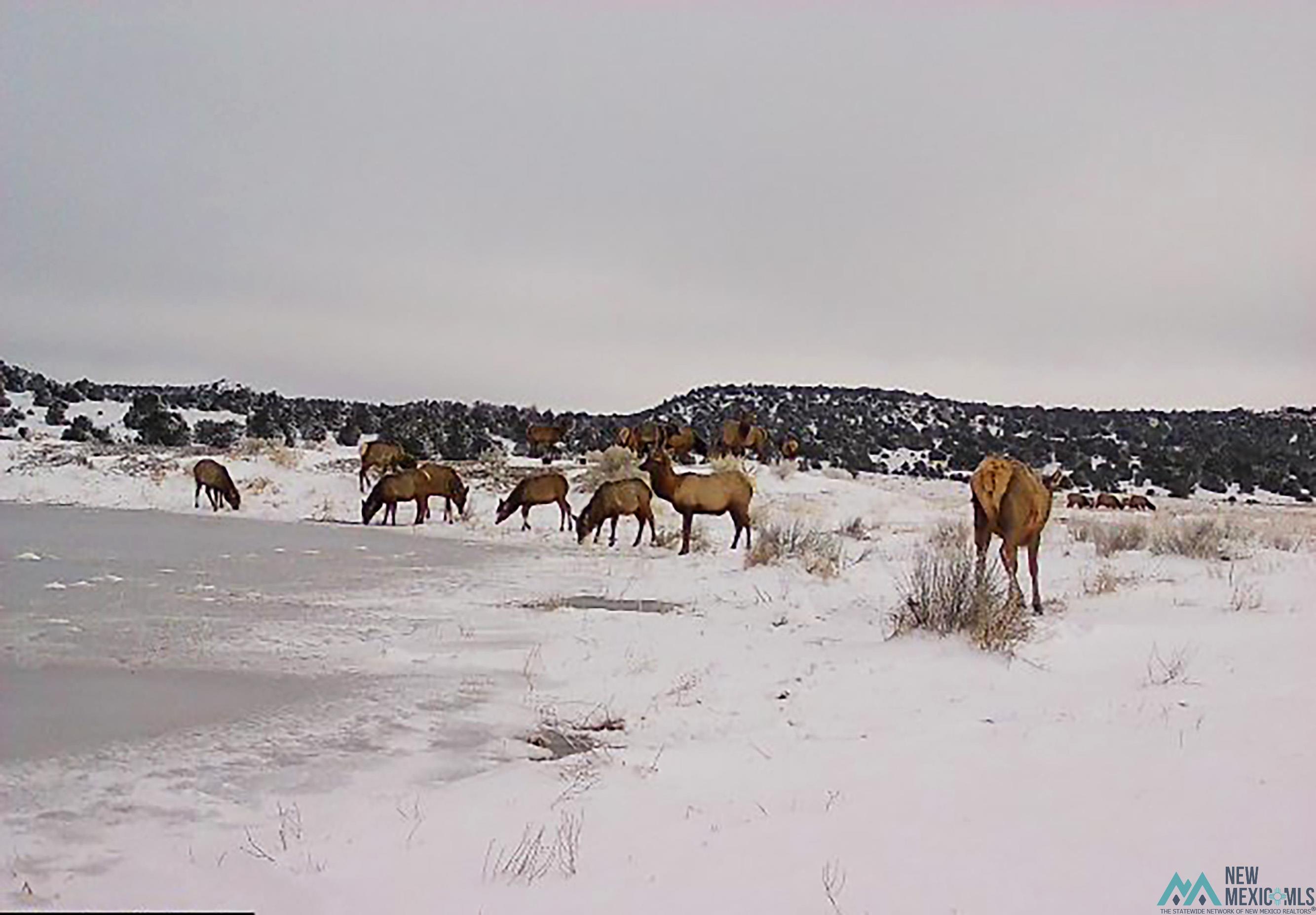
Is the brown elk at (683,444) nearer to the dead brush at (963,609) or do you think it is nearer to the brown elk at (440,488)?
the brown elk at (440,488)

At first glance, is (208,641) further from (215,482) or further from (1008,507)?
(215,482)

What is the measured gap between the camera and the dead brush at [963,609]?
9562 millimetres

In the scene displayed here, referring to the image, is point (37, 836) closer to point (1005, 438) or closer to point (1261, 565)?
point (1261, 565)

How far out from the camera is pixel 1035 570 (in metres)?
12.5

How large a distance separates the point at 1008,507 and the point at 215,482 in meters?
20.1

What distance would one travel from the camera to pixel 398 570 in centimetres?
1547

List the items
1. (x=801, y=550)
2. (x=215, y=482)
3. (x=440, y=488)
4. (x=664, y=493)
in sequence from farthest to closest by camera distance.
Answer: (x=215, y=482)
(x=440, y=488)
(x=664, y=493)
(x=801, y=550)

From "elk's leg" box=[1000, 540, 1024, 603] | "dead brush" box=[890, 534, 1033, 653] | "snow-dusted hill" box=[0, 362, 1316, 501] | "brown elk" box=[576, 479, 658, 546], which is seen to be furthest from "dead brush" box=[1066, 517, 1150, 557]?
"snow-dusted hill" box=[0, 362, 1316, 501]

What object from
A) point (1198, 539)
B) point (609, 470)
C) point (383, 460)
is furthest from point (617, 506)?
point (383, 460)

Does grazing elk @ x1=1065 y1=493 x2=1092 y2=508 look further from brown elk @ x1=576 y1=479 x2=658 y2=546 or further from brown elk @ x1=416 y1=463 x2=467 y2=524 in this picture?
brown elk @ x1=416 y1=463 x2=467 y2=524

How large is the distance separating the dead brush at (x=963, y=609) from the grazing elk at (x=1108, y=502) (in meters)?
24.1

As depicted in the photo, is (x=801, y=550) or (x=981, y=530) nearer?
(x=981, y=530)

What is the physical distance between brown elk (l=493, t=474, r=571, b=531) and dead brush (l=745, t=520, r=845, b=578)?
19.1 feet

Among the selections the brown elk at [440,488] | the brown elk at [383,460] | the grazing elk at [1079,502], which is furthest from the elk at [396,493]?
the grazing elk at [1079,502]
